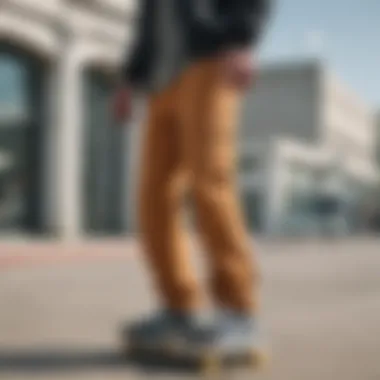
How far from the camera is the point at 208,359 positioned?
1549 mm

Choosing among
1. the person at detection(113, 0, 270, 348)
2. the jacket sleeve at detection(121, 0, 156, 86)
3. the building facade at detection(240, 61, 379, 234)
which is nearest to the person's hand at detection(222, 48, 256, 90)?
the person at detection(113, 0, 270, 348)

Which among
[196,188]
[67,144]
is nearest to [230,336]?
[196,188]

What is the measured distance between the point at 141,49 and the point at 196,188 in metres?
0.32

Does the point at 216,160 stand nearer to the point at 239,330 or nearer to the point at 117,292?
the point at 239,330

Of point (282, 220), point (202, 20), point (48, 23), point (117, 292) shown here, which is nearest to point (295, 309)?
point (117, 292)

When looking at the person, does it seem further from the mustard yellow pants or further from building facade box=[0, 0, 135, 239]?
building facade box=[0, 0, 135, 239]

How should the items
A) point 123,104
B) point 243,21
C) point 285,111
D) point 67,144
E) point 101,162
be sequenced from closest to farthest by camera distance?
point 243,21, point 123,104, point 67,144, point 101,162, point 285,111

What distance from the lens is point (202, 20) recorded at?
1508 mm

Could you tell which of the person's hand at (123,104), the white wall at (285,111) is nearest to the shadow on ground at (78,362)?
the person's hand at (123,104)

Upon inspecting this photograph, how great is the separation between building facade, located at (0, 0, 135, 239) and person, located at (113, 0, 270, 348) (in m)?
8.89

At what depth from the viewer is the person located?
154cm

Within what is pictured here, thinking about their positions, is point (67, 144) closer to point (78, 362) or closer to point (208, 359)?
point (78, 362)

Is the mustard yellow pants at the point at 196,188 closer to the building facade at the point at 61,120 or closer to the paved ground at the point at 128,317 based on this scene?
the paved ground at the point at 128,317

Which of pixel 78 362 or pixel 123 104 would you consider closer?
pixel 78 362
